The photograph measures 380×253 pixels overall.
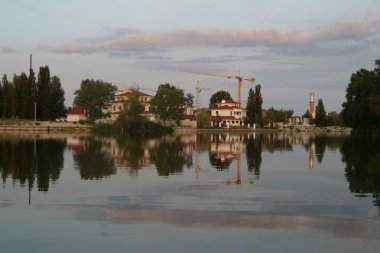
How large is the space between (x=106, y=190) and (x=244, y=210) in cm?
607

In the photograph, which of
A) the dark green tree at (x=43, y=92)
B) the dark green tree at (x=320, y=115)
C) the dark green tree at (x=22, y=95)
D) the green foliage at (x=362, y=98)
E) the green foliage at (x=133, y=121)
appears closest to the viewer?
the green foliage at (x=362, y=98)

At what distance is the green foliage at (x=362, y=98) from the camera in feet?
286

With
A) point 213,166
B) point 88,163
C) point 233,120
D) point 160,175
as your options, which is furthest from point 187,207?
point 233,120

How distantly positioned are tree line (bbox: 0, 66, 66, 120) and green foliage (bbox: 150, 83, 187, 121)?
25.7 metres

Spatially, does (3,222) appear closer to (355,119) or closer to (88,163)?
(88,163)

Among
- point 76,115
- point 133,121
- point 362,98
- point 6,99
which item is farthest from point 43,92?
point 362,98

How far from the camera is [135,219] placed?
43.5 ft

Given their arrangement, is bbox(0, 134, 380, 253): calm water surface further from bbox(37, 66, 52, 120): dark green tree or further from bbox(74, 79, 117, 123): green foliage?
bbox(74, 79, 117, 123): green foliage

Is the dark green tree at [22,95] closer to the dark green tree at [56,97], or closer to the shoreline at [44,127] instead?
the shoreline at [44,127]

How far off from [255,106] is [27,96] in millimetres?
59683

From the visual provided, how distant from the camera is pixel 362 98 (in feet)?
299

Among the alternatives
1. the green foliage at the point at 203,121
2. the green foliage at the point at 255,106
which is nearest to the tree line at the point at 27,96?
the green foliage at the point at 203,121

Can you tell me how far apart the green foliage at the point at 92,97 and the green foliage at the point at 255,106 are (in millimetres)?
36981

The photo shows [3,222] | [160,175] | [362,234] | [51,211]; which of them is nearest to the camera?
[362,234]
